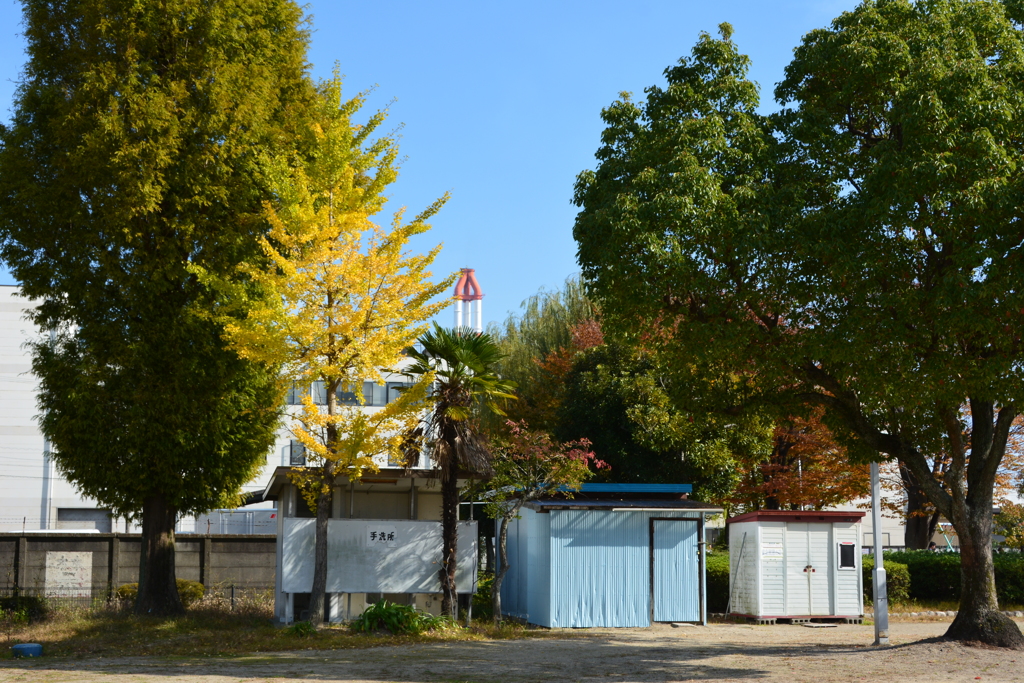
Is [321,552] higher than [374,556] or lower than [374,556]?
higher

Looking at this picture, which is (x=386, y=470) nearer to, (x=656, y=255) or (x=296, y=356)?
(x=296, y=356)

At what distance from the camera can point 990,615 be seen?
1486cm

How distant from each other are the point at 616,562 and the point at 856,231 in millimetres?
9102

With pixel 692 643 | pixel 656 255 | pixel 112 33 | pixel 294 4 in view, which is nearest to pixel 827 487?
pixel 692 643

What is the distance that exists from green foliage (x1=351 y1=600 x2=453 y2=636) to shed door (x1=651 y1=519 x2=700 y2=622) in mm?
4790

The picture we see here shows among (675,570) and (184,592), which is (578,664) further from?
A: (184,592)

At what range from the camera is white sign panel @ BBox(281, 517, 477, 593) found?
18234 millimetres

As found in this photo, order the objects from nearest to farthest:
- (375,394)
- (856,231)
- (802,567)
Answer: (856,231), (802,567), (375,394)

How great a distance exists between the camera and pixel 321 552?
17328 mm

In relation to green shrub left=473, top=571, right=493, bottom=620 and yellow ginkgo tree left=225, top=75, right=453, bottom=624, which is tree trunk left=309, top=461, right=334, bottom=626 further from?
green shrub left=473, top=571, right=493, bottom=620

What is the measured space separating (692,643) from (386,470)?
6.58 metres

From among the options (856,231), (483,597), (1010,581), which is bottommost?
(483,597)

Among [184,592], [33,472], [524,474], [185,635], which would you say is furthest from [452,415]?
[33,472]

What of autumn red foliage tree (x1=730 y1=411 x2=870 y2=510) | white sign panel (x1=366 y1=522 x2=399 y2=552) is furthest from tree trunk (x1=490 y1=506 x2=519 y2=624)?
autumn red foliage tree (x1=730 y1=411 x2=870 y2=510)
